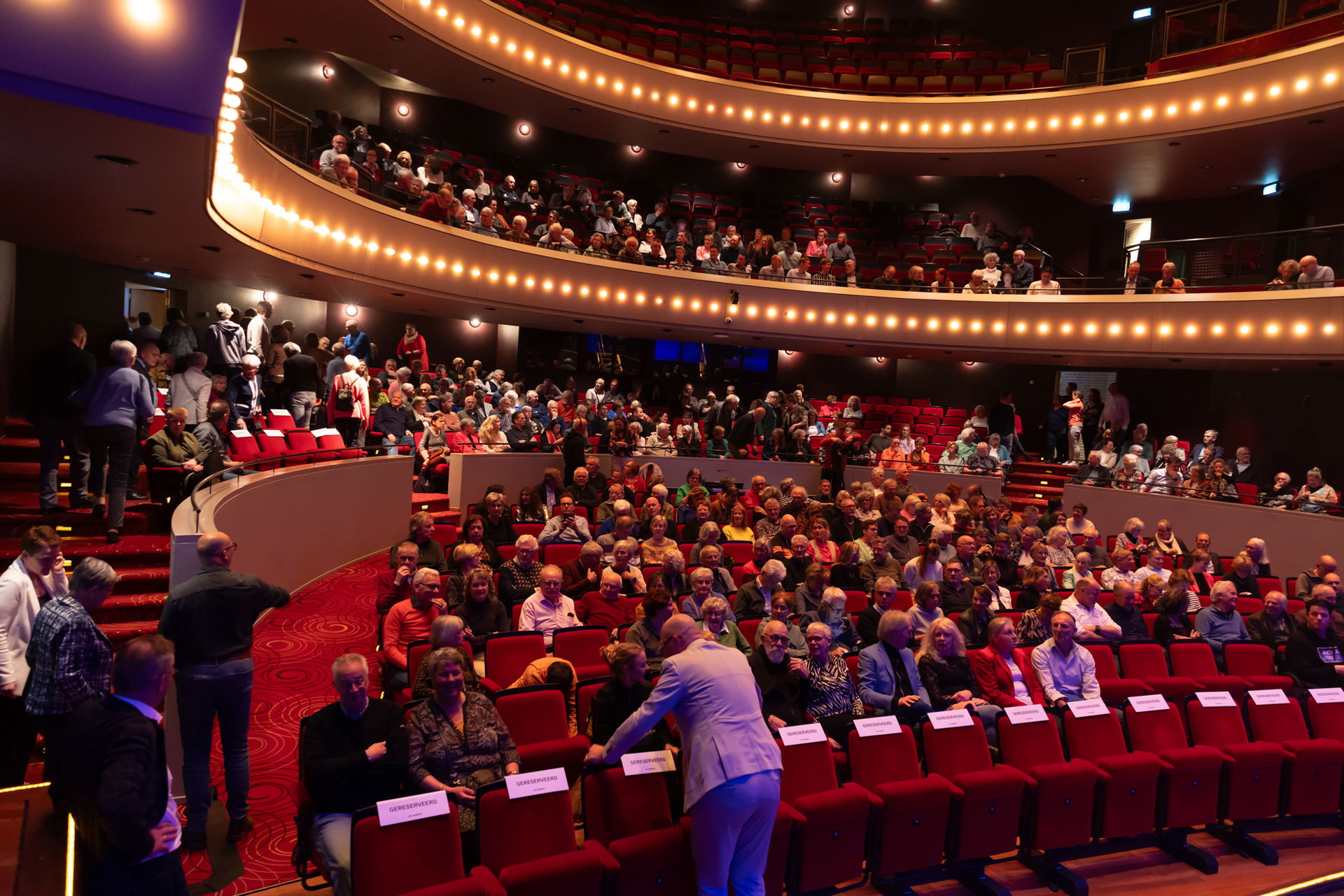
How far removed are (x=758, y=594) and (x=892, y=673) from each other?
124 cm

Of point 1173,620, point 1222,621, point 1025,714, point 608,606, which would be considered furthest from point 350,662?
point 1222,621

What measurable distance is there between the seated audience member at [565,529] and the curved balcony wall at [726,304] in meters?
3.78

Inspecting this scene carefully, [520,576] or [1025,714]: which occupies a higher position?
[520,576]

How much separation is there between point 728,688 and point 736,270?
1196cm

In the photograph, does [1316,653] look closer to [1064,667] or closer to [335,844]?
[1064,667]

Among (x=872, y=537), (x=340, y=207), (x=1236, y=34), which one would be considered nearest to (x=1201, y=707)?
(x=872, y=537)

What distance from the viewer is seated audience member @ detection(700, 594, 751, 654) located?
4453 mm

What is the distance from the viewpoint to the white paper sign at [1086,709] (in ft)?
14.0

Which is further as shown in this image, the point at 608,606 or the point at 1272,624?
the point at 1272,624

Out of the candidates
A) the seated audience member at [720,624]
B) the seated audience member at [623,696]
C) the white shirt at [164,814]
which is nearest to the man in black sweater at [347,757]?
the white shirt at [164,814]

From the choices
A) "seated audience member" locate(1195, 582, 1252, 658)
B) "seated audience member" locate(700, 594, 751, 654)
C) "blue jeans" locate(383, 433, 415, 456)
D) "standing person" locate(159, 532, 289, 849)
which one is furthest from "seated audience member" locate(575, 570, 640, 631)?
"blue jeans" locate(383, 433, 415, 456)

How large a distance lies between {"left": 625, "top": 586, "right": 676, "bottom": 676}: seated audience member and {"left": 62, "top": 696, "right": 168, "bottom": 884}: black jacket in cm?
220

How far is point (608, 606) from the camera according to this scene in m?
5.34

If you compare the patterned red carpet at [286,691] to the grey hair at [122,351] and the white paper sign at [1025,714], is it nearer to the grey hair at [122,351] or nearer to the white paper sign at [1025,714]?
the grey hair at [122,351]
